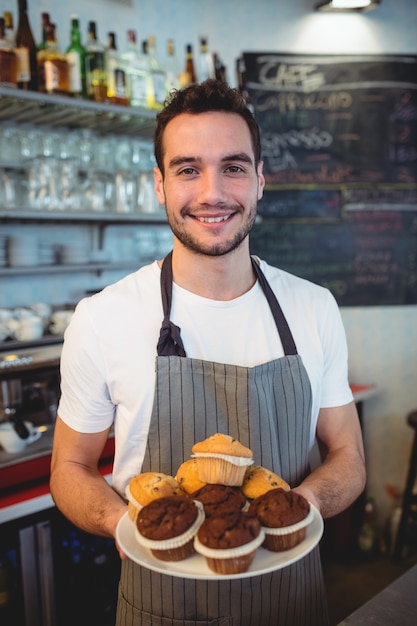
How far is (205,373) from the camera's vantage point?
140 centimetres

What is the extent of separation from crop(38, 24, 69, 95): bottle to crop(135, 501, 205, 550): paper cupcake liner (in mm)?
2084

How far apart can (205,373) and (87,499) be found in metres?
0.37

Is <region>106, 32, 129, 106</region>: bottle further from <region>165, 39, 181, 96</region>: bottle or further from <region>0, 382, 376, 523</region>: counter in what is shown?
<region>0, 382, 376, 523</region>: counter

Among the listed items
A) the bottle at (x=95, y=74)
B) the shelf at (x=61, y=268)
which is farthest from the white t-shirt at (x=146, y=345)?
the bottle at (x=95, y=74)

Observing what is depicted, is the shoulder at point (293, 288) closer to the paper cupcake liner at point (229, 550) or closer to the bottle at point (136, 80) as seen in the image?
the paper cupcake liner at point (229, 550)

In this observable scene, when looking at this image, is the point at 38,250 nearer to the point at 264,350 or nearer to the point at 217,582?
the point at 264,350

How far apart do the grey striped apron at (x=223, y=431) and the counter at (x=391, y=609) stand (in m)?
0.22

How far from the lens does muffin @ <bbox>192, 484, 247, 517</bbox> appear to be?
1.07m

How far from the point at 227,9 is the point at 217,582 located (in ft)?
10.6

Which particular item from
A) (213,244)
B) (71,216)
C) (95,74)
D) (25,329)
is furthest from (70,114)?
(213,244)

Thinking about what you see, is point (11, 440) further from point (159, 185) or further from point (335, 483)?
point (335, 483)

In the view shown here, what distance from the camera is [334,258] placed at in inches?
147

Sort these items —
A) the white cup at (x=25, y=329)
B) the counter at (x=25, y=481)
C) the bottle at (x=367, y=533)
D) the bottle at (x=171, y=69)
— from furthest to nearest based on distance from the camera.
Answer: the bottle at (x=367, y=533) → the bottle at (x=171, y=69) → the white cup at (x=25, y=329) → the counter at (x=25, y=481)

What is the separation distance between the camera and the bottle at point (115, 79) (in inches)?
110
